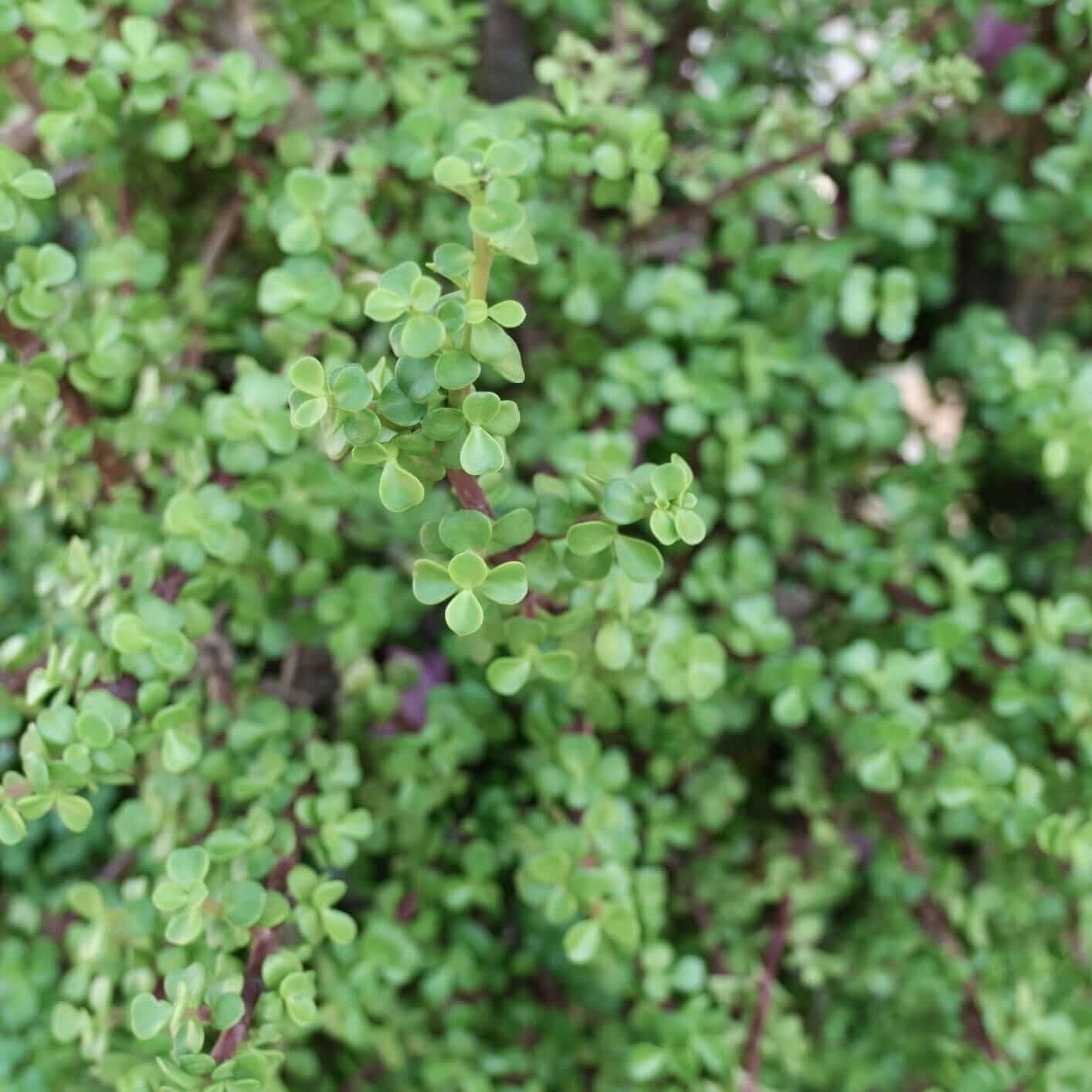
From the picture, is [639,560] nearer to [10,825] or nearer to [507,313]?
[507,313]

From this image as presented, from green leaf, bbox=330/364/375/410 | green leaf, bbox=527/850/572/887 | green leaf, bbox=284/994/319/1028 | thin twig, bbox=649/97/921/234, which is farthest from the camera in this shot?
thin twig, bbox=649/97/921/234

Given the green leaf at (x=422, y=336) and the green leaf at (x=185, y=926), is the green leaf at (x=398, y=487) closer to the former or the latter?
the green leaf at (x=422, y=336)

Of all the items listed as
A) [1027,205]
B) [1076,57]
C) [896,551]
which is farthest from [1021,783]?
[1076,57]

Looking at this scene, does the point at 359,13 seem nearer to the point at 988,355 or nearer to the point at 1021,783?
the point at 988,355

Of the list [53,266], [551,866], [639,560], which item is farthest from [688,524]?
[53,266]

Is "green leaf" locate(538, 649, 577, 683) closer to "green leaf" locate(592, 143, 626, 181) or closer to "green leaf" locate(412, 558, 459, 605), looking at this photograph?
"green leaf" locate(412, 558, 459, 605)

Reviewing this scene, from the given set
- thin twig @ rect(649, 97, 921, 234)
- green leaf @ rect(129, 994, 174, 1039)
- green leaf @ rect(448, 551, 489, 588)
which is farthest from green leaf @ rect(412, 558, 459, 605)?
thin twig @ rect(649, 97, 921, 234)

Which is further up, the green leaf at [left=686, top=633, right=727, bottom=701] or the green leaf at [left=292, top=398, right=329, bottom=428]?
the green leaf at [left=292, top=398, right=329, bottom=428]

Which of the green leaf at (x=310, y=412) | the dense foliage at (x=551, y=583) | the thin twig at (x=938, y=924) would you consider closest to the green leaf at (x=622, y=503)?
the dense foliage at (x=551, y=583)
